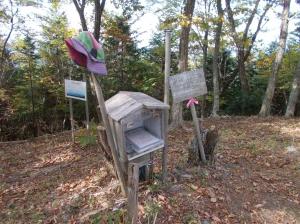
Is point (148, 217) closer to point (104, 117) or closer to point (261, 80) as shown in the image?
point (104, 117)

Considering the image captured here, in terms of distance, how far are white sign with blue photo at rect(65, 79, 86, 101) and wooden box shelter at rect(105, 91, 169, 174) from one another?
2812mm

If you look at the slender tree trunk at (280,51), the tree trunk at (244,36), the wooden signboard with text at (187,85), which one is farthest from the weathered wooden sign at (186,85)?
the tree trunk at (244,36)

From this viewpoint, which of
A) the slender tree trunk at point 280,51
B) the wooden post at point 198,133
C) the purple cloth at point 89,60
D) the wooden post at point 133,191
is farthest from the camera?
the slender tree trunk at point 280,51

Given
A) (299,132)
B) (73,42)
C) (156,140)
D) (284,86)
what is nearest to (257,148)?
(299,132)

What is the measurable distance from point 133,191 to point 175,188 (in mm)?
932

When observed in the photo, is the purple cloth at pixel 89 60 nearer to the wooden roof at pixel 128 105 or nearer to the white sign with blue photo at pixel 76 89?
the wooden roof at pixel 128 105

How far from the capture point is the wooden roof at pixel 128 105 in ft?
9.93

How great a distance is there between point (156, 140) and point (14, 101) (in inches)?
391

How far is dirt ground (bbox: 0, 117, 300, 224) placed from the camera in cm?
332

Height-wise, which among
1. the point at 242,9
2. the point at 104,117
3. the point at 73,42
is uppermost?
the point at 242,9

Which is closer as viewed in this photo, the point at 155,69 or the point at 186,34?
the point at 186,34

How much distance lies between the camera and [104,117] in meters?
2.92

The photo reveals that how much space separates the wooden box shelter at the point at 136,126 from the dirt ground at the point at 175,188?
1.74 feet

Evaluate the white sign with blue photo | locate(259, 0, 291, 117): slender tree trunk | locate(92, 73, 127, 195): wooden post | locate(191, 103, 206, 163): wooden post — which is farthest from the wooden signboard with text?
locate(259, 0, 291, 117): slender tree trunk
